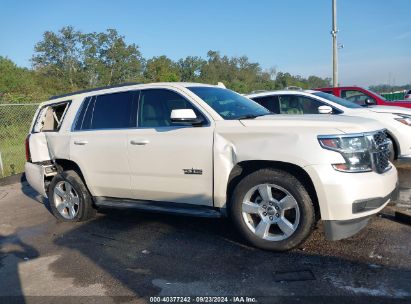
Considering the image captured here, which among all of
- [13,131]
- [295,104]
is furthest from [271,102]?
[13,131]

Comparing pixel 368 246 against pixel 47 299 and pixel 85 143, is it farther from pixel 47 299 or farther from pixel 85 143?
pixel 85 143

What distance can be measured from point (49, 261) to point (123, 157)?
1.46 m

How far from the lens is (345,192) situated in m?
3.74

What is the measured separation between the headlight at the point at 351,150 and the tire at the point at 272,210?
467mm

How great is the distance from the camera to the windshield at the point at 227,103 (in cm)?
472

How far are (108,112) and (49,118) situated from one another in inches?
63.3

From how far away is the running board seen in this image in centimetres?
454

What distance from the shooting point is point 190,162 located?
14.9ft

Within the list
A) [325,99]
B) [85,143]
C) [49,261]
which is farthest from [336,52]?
[49,261]

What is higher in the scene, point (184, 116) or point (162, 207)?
point (184, 116)

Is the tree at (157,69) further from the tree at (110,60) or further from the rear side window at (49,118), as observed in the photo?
the rear side window at (49,118)

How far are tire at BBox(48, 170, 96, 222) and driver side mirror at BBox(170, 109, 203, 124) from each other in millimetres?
2073

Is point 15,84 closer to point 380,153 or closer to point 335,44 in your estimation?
point 335,44

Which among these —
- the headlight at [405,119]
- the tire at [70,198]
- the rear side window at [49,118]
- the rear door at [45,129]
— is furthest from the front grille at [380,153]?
the rear side window at [49,118]
